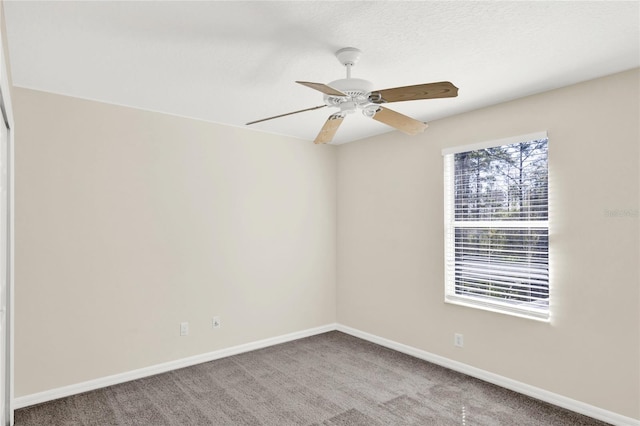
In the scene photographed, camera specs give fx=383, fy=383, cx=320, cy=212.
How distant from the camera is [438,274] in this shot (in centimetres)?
385

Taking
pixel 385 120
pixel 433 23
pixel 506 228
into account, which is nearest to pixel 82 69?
pixel 385 120

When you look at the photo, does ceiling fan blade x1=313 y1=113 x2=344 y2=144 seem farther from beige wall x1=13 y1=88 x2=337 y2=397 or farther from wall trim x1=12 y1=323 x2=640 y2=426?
wall trim x1=12 y1=323 x2=640 y2=426

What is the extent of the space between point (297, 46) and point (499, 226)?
2.34 m

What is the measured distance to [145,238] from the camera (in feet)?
11.6

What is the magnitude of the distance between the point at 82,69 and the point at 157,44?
2.54 ft

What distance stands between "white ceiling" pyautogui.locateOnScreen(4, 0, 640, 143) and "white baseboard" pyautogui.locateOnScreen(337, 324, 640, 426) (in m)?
2.39

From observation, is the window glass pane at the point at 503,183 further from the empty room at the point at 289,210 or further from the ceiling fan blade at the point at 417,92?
the ceiling fan blade at the point at 417,92

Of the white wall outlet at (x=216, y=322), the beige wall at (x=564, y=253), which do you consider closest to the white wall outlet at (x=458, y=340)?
the beige wall at (x=564, y=253)

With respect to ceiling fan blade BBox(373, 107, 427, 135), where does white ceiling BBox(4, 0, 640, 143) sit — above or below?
above

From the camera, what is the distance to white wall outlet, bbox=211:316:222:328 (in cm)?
395

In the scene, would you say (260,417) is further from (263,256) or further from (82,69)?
(82,69)

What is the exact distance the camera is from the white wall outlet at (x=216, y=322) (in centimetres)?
395

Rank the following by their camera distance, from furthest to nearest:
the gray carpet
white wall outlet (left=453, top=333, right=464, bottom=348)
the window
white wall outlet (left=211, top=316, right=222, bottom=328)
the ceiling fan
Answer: white wall outlet (left=211, top=316, right=222, bottom=328) → white wall outlet (left=453, top=333, right=464, bottom=348) → the window → the gray carpet → the ceiling fan

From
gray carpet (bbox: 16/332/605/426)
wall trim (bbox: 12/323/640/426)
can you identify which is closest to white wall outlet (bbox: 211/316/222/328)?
wall trim (bbox: 12/323/640/426)
